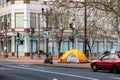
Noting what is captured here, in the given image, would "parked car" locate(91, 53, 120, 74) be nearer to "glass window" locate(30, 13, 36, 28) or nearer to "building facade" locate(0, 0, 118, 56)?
"building facade" locate(0, 0, 118, 56)

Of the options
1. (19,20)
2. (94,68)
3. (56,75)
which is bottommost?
(94,68)

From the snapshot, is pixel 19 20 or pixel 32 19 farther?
pixel 32 19

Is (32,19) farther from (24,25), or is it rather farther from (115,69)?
(115,69)

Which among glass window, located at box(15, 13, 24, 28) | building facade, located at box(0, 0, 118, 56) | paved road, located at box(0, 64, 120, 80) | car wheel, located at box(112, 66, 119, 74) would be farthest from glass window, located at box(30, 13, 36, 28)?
car wheel, located at box(112, 66, 119, 74)

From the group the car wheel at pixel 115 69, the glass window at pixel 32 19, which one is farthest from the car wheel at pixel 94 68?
the glass window at pixel 32 19

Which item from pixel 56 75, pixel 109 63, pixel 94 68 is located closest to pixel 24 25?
pixel 94 68

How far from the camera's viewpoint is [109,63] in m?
29.2

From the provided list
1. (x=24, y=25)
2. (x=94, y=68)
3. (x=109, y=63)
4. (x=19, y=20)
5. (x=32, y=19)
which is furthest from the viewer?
(x=32, y=19)

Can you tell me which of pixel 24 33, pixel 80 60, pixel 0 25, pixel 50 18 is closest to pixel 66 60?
pixel 80 60

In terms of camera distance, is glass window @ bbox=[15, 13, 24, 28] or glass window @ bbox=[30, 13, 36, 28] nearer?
glass window @ bbox=[15, 13, 24, 28]

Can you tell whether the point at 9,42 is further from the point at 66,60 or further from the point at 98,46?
the point at 66,60

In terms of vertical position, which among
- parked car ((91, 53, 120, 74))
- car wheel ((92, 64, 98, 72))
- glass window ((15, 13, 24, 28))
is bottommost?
car wheel ((92, 64, 98, 72))

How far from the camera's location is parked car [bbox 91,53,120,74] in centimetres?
2844

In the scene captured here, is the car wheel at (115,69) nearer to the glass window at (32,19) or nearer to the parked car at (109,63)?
the parked car at (109,63)
